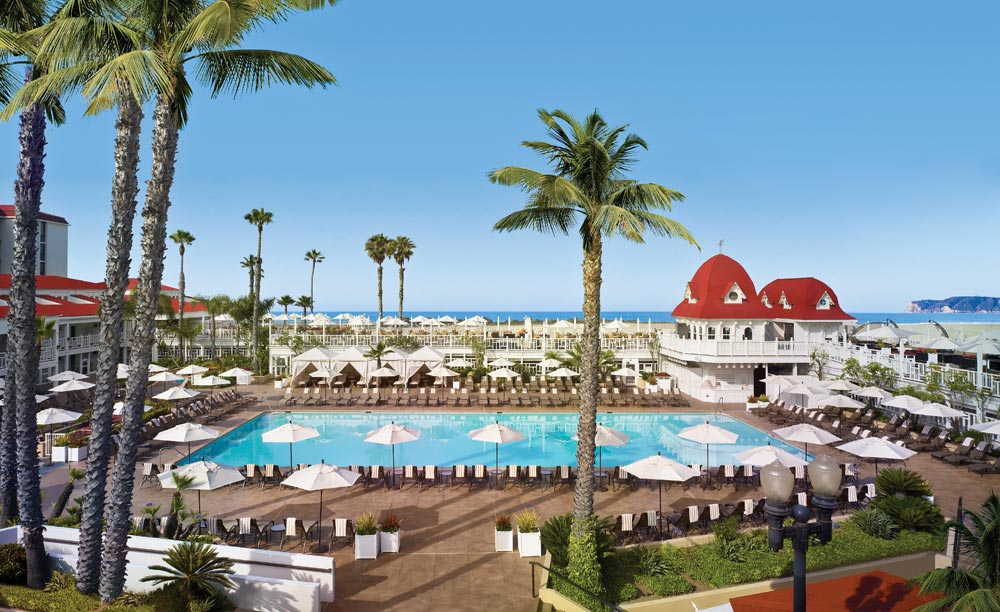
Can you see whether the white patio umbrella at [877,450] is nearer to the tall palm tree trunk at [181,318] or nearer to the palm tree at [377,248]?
the tall palm tree trunk at [181,318]

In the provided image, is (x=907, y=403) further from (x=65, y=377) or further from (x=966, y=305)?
(x=966, y=305)

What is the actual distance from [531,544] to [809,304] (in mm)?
25529

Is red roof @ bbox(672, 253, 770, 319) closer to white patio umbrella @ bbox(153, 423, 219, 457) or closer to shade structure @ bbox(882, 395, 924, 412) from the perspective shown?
shade structure @ bbox(882, 395, 924, 412)

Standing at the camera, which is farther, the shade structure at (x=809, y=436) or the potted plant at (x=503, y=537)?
the shade structure at (x=809, y=436)

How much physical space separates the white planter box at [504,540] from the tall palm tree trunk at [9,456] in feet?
29.8

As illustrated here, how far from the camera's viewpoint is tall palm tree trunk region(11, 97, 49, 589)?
382 inches

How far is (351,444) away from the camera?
2167cm

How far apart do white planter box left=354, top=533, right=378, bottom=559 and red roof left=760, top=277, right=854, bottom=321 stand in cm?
2572

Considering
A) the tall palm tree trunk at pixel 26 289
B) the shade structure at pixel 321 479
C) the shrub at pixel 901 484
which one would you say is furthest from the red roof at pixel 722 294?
the tall palm tree trunk at pixel 26 289

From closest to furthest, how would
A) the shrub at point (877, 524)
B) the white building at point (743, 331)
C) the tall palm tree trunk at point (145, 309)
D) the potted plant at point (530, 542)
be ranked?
the tall palm tree trunk at point (145, 309) < the potted plant at point (530, 542) < the shrub at point (877, 524) < the white building at point (743, 331)

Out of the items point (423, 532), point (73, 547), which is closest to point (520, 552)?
point (423, 532)

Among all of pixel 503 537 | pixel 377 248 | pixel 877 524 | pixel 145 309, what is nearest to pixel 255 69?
pixel 145 309

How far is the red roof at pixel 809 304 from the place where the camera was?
29891 millimetres

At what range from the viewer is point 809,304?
3003 centimetres
